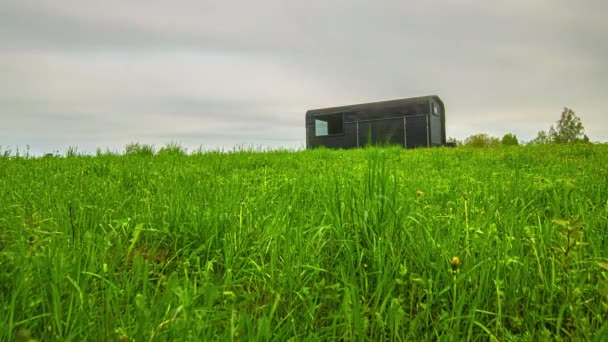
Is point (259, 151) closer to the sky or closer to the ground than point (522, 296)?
closer to the sky

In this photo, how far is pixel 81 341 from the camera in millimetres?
1271

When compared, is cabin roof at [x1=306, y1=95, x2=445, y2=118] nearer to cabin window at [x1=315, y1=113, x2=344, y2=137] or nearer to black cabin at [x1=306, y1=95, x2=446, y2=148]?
black cabin at [x1=306, y1=95, x2=446, y2=148]

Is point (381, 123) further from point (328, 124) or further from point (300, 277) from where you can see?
point (300, 277)

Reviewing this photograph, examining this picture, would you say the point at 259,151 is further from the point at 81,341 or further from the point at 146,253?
the point at 81,341

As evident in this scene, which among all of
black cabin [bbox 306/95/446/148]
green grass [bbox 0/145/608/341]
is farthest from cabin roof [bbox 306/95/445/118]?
green grass [bbox 0/145/608/341]

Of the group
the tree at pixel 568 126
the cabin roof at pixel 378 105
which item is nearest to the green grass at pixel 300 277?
the cabin roof at pixel 378 105

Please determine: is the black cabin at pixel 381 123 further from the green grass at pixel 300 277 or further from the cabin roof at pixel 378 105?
the green grass at pixel 300 277

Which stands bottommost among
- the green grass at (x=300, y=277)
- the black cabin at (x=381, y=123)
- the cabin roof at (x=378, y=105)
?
the green grass at (x=300, y=277)

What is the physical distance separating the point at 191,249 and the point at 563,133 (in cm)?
5496

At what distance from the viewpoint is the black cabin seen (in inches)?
818

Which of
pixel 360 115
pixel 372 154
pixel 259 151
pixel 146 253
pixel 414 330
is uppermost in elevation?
pixel 360 115

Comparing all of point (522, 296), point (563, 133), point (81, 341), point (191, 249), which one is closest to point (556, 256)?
point (522, 296)

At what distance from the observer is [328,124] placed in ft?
82.8

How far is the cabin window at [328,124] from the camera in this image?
2447 cm
